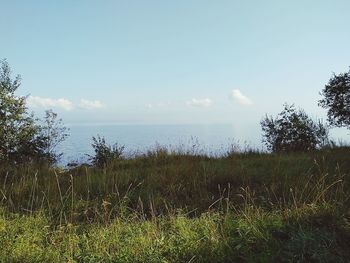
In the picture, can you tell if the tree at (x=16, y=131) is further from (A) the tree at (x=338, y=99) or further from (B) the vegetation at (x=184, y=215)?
(A) the tree at (x=338, y=99)

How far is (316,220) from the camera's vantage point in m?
5.01

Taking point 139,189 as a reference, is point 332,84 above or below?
above

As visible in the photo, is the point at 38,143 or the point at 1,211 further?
the point at 38,143

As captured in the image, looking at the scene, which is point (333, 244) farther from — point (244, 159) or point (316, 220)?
point (244, 159)

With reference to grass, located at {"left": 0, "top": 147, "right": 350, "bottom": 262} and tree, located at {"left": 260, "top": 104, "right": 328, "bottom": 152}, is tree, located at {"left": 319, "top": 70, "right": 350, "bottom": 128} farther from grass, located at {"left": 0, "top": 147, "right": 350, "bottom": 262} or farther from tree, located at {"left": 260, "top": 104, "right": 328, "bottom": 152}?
grass, located at {"left": 0, "top": 147, "right": 350, "bottom": 262}

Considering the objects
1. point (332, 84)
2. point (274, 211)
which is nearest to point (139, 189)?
point (274, 211)

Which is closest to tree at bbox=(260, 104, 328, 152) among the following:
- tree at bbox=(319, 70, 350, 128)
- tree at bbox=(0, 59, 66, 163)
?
tree at bbox=(319, 70, 350, 128)

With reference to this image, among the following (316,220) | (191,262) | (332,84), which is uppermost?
(332,84)

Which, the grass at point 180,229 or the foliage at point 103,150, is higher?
the foliage at point 103,150

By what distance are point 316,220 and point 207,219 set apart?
1480 millimetres

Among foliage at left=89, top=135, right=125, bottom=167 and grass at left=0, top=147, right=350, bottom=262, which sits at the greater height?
foliage at left=89, top=135, right=125, bottom=167

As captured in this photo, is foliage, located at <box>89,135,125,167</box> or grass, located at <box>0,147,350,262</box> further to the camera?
foliage, located at <box>89,135,125,167</box>

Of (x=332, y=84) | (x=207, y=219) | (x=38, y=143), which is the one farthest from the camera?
(x=332, y=84)

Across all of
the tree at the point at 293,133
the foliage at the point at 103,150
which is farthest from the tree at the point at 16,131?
the tree at the point at 293,133
